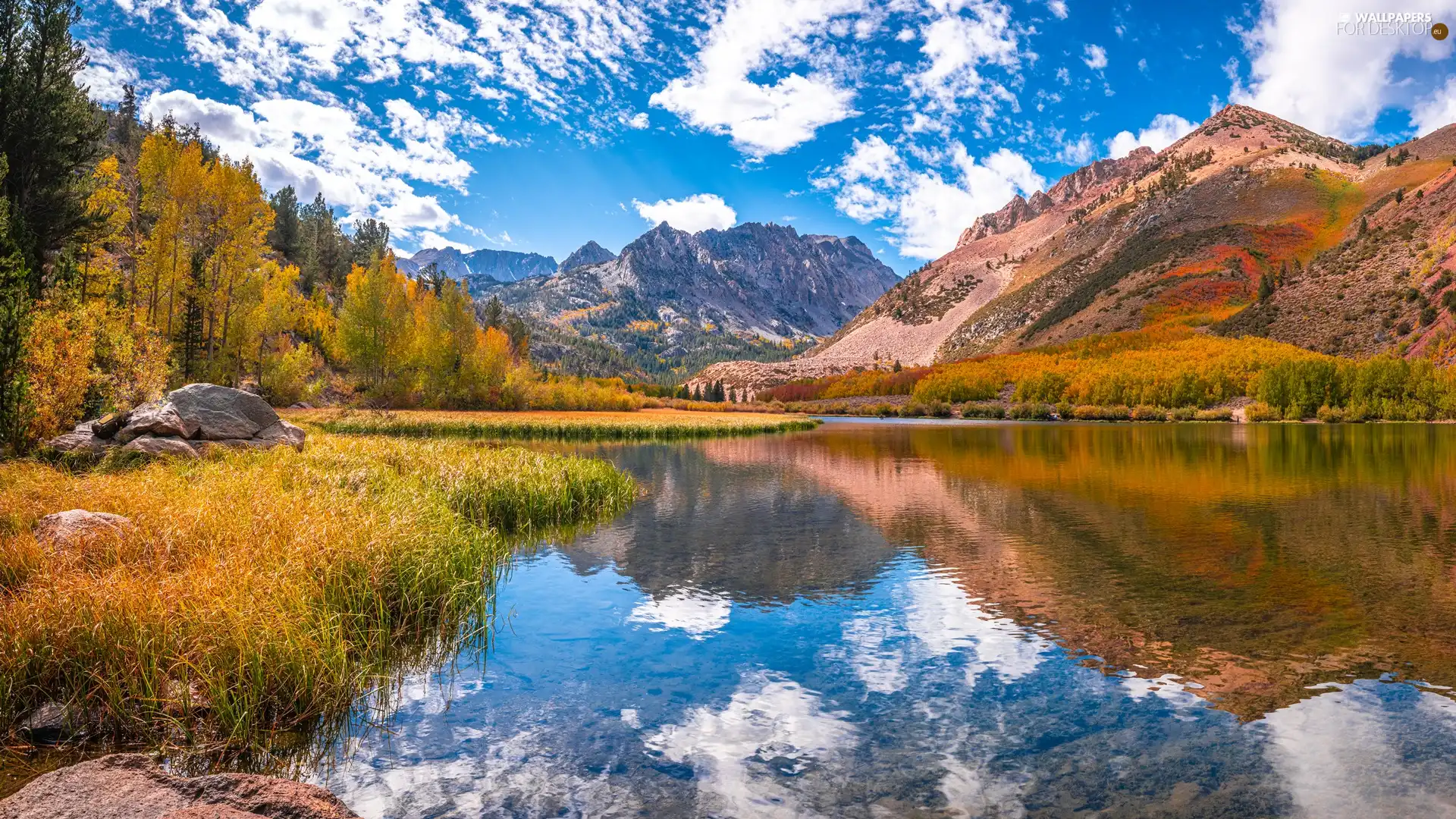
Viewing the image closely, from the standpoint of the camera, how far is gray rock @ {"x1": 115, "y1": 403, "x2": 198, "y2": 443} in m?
20.6

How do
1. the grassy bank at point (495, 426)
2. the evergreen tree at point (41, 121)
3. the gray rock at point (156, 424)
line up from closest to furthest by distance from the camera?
the gray rock at point (156, 424) → the evergreen tree at point (41, 121) → the grassy bank at point (495, 426)

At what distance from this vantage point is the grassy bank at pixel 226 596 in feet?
24.9

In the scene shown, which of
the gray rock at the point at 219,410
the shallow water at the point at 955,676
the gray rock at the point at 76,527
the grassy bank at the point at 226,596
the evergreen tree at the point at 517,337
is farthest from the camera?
the evergreen tree at the point at 517,337

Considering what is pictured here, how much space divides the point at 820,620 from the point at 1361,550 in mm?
15534

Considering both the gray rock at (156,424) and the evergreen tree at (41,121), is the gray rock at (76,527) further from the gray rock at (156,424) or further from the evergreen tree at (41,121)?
the evergreen tree at (41,121)

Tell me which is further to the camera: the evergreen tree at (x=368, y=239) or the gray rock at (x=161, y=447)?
the evergreen tree at (x=368, y=239)

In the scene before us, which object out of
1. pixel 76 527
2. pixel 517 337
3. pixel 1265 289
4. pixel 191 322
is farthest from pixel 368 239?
pixel 1265 289

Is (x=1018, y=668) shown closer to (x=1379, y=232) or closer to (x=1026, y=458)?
(x=1026, y=458)

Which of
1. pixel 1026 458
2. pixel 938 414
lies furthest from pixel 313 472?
pixel 938 414

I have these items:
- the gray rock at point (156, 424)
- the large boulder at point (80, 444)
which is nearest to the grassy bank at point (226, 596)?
the large boulder at point (80, 444)

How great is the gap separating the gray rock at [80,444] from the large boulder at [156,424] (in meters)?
0.46

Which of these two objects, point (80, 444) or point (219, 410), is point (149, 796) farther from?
point (219, 410)

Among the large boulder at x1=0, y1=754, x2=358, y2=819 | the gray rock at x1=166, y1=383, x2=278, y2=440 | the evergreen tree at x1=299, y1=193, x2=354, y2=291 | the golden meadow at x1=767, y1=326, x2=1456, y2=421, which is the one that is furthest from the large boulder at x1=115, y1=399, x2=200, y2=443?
the golden meadow at x1=767, y1=326, x2=1456, y2=421

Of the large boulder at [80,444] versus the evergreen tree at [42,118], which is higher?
the evergreen tree at [42,118]
